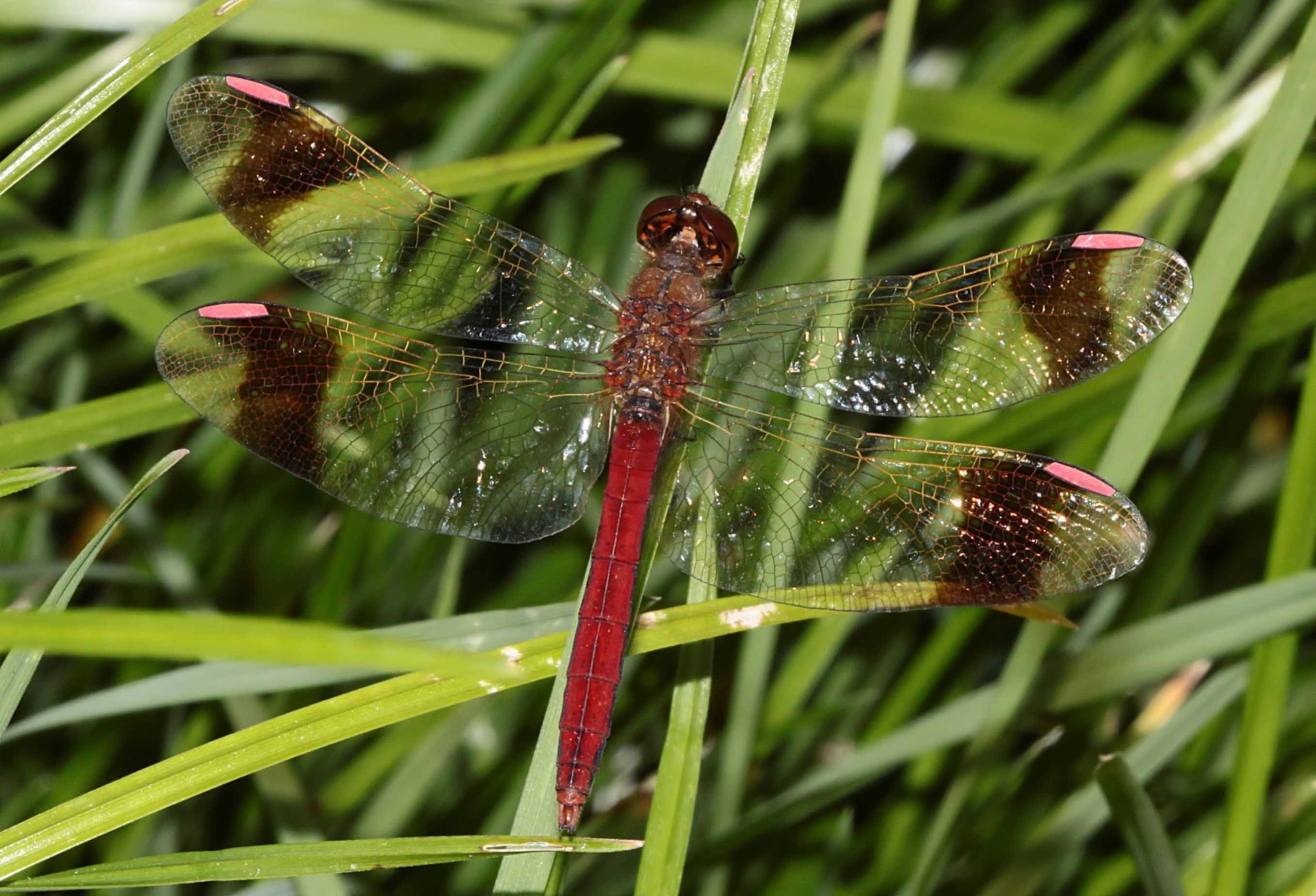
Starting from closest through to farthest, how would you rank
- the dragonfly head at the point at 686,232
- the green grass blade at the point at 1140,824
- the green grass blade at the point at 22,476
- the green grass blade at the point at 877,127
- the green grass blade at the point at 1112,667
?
1. the green grass blade at the point at 22,476
2. the green grass blade at the point at 1140,824
3. the green grass blade at the point at 1112,667
4. the green grass blade at the point at 877,127
5. the dragonfly head at the point at 686,232

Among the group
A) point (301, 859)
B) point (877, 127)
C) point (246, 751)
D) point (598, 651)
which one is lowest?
point (301, 859)

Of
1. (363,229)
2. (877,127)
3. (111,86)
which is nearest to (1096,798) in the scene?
(877,127)

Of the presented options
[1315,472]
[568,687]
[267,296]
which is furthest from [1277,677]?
[267,296]

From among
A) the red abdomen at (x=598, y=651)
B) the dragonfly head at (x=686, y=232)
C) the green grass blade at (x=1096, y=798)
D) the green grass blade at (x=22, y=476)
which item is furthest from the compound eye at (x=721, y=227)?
the green grass blade at (x=1096, y=798)

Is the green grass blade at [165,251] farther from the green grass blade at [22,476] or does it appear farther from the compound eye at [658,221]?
the green grass blade at [22,476]

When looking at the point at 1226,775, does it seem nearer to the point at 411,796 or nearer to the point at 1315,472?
the point at 1315,472

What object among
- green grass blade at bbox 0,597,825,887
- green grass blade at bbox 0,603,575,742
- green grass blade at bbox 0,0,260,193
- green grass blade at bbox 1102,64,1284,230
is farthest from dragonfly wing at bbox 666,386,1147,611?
green grass blade at bbox 0,0,260,193

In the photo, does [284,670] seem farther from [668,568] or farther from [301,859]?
[668,568]
